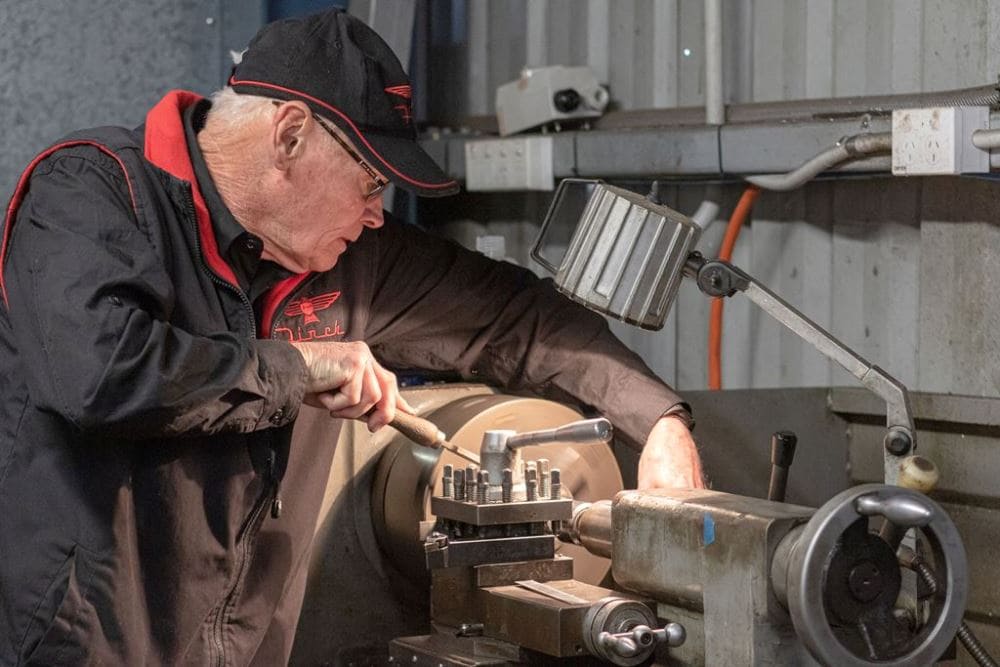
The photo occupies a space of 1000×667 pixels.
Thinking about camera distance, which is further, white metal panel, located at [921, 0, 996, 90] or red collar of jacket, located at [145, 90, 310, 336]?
white metal panel, located at [921, 0, 996, 90]

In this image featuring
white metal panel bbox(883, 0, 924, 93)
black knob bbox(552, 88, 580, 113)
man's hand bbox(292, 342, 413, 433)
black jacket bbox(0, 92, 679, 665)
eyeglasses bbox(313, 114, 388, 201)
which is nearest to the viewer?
black jacket bbox(0, 92, 679, 665)

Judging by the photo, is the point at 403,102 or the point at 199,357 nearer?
the point at 199,357

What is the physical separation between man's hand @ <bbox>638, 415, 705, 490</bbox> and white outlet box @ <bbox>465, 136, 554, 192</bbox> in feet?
2.79

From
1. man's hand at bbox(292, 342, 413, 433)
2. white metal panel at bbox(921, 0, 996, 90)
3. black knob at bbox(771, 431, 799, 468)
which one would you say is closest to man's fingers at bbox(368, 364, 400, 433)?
man's hand at bbox(292, 342, 413, 433)

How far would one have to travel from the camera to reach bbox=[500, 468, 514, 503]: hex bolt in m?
1.50

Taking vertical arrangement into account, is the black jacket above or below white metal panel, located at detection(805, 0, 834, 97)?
below

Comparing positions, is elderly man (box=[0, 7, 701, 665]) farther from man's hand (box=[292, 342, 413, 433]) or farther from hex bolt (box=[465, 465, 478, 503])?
hex bolt (box=[465, 465, 478, 503])

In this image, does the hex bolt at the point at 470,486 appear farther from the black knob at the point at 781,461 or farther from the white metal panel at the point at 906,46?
the white metal panel at the point at 906,46

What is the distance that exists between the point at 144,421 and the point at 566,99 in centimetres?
131

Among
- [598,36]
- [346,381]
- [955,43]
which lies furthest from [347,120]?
[598,36]

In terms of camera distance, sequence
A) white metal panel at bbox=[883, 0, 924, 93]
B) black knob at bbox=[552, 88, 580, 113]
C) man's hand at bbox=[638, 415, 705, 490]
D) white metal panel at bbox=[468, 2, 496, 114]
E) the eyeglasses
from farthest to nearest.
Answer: white metal panel at bbox=[468, 2, 496, 114] < black knob at bbox=[552, 88, 580, 113] < white metal panel at bbox=[883, 0, 924, 93] < man's hand at bbox=[638, 415, 705, 490] < the eyeglasses

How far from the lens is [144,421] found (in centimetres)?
132

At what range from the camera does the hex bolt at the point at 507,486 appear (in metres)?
1.50

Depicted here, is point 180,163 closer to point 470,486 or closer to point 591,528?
point 470,486
